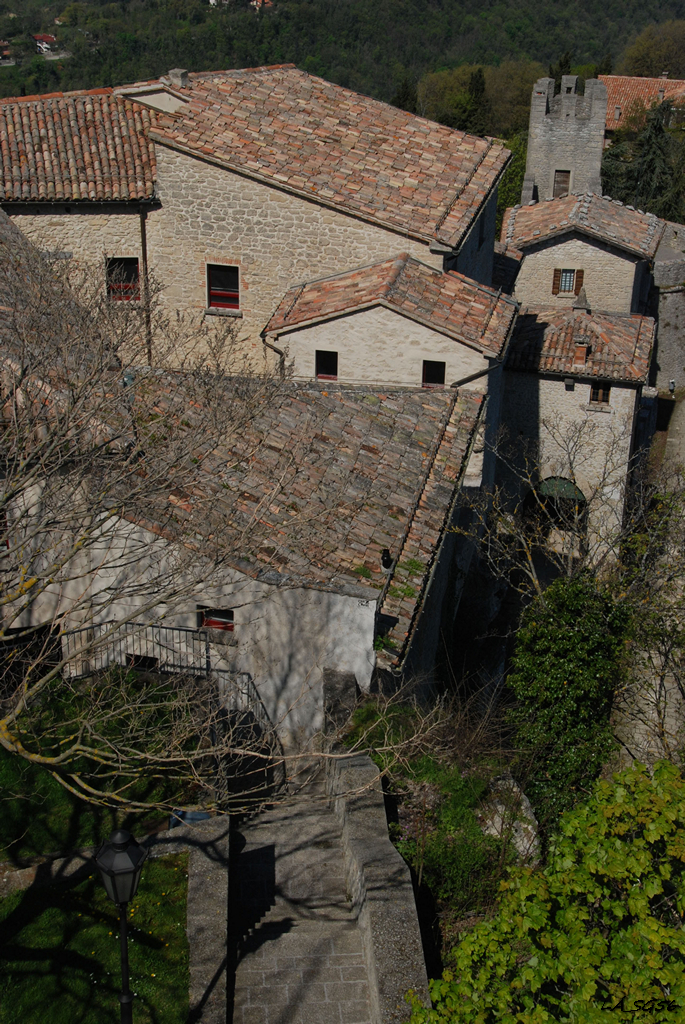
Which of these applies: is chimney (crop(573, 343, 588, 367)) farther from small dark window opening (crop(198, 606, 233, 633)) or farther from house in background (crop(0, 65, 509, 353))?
small dark window opening (crop(198, 606, 233, 633))

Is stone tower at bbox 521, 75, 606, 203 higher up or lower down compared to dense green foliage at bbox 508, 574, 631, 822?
higher up

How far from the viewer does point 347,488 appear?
1505 centimetres

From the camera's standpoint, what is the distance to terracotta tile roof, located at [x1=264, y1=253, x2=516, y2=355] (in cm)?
1966

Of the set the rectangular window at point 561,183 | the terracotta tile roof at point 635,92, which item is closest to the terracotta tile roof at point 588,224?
the rectangular window at point 561,183

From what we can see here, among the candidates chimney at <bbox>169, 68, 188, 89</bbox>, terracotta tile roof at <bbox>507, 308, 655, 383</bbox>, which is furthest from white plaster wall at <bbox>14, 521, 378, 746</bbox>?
terracotta tile roof at <bbox>507, 308, 655, 383</bbox>

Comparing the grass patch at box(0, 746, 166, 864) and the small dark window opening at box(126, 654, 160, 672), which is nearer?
the grass patch at box(0, 746, 166, 864)

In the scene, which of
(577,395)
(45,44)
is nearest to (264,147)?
(577,395)

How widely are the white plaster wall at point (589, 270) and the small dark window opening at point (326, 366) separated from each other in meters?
15.4

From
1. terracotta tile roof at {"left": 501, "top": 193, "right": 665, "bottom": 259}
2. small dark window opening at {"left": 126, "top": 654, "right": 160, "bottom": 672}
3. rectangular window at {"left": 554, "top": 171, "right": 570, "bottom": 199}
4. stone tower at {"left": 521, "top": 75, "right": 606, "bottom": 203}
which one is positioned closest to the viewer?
small dark window opening at {"left": 126, "top": 654, "right": 160, "bottom": 672}

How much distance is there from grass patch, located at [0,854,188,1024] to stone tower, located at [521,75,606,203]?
40.1m

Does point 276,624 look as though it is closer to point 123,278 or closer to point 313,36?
point 123,278

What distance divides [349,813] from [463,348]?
442 inches

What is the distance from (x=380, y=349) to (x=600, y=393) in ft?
33.7

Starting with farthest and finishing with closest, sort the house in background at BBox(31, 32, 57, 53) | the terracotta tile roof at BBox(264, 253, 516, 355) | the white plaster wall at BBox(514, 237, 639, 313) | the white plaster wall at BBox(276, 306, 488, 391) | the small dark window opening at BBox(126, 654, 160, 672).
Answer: the house in background at BBox(31, 32, 57, 53) → the white plaster wall at BBox(514, 237, 639, 313) → the white plaster wall at BBox(276, 306, 488, 391) → the terracotta tile roof at BBox(264, 253, 516, 355) → the small dark window opening at BBox(126, 654, 160, 672)
